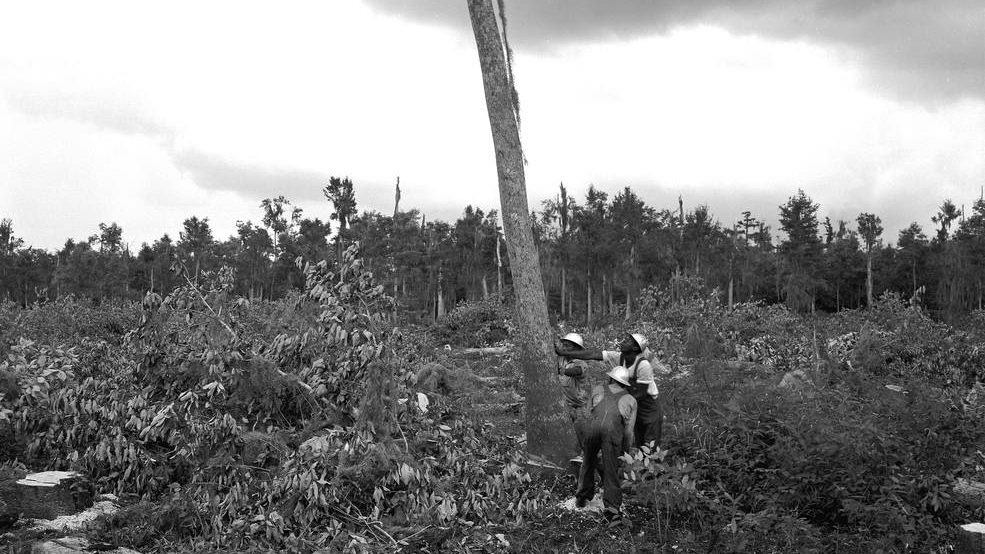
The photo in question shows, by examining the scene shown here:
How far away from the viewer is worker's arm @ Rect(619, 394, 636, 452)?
6.35 meters

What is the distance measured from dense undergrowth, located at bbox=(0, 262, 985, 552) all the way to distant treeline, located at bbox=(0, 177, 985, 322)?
3120cm

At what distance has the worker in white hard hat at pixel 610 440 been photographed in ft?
19.7

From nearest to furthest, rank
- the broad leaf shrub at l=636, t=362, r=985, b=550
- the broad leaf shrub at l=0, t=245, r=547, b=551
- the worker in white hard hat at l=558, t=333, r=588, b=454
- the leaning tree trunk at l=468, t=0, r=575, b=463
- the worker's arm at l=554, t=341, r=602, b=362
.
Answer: the broad leaf shrub at l=636, t=362, r=985, b=550
the broad leaf shrub at l=0, t=245, r=547, b=551
the leaning tree trunk at l=468, t=0, r=575, b=463
the worker's arm at l=554, t=341, r=602, b=362
the worker in white hard hat at l=558, t=333, r=588, b=454

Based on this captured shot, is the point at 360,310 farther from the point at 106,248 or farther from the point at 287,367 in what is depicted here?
the point at 106,248

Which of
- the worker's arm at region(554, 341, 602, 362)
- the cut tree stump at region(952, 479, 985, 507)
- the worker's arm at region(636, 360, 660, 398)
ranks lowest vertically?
the cut tree stump at region(952, 479, 985, 507)

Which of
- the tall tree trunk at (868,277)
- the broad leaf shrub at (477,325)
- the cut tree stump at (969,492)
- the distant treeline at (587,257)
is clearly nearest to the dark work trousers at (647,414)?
the cut tree stump at (969,492)

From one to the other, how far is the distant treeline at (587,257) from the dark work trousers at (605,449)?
32.8 metres

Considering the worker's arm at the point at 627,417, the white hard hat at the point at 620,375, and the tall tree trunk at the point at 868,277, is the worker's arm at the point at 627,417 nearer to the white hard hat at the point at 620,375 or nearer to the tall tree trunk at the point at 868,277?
the white hard hat at the point at 620,375

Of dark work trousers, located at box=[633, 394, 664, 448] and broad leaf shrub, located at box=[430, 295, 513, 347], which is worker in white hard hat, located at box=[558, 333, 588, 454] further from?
broad leaf shrub, located at box=[430, 295, 513, 347]

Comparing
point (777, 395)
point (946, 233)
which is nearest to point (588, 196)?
point (946, 233)

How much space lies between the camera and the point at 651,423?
23.0ft

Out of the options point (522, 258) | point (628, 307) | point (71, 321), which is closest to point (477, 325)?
point (628, 307)

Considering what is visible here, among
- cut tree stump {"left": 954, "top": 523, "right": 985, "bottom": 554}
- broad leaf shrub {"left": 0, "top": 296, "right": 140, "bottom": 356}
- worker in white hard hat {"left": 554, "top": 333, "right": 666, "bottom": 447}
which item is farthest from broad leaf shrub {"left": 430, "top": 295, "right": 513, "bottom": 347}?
cut tree stump {"left": 954, "top": 523, "right": 985, "bottom": 554}

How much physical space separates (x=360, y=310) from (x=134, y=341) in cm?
265
